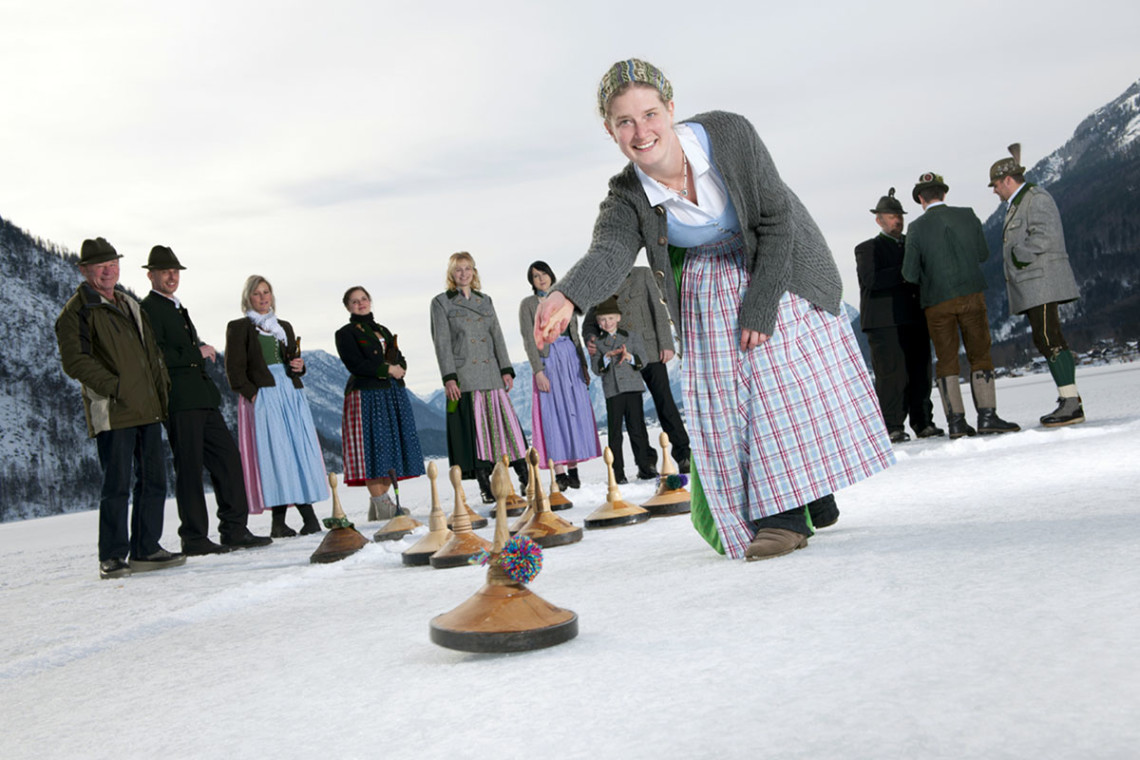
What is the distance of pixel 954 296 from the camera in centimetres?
731

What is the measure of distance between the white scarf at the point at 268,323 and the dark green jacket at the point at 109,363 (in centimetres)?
162

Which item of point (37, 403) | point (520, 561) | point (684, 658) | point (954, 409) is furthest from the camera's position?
point (37, 403)

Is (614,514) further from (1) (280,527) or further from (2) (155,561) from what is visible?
(1) (280,527)

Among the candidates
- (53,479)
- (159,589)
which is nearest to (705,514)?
(159,589)

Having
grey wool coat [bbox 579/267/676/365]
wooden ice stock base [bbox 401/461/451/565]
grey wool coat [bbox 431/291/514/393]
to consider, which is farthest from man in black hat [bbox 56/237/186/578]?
grey wool coat [bbox 579/267/676/365]

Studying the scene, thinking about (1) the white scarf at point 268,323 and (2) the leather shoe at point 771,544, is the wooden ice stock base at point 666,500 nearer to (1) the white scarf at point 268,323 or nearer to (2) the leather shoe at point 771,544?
(2) the leather shoe at point 771,544

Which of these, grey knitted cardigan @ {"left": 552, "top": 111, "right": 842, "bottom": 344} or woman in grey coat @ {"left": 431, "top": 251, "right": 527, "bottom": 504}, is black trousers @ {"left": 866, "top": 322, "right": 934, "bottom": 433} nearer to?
woman in grey coat @ {"left": 431, "top": 251, "right": 527, "bottom": 504}

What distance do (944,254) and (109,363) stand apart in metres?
5.82

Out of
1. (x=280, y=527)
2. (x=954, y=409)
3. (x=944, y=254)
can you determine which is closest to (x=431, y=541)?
(x=280, y=527)

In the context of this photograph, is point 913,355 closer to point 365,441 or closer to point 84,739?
point 365,441

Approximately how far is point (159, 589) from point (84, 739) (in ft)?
8.94

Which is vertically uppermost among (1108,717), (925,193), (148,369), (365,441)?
(925,193)

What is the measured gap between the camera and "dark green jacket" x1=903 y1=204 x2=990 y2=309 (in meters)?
7.29

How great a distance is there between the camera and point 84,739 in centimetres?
195
